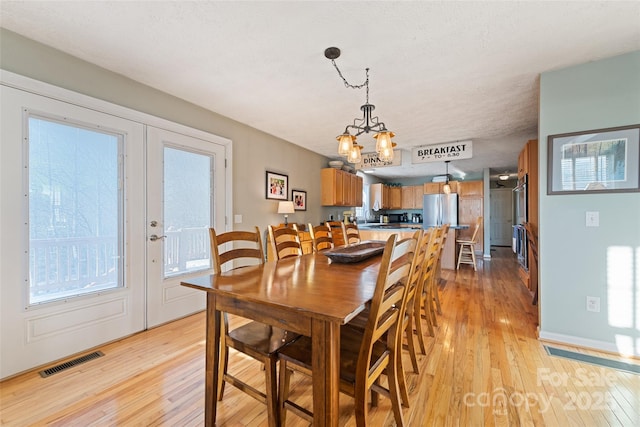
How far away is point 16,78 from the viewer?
1.86 m

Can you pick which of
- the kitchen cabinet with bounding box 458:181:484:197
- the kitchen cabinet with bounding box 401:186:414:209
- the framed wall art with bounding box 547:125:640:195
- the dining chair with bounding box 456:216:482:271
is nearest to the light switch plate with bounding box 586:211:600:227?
the framed wall art with bounding box 547:125:640:195

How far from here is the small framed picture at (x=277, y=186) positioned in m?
4.12

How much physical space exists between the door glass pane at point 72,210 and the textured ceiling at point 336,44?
69 cm

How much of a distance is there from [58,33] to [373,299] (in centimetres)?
270

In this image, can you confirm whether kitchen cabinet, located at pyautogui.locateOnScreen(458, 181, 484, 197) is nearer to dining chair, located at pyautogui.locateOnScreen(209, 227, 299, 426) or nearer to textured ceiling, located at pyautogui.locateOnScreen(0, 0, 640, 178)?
textured ceiling, located at pyautogui.locateOnScreen(0, 0, 640, 178)

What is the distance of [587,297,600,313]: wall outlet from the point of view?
2223 mm

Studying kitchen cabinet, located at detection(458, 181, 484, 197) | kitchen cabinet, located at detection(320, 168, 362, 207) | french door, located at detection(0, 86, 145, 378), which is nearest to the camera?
french door, located at detection(0, 86, 145, 378)

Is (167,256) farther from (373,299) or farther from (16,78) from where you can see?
(373,299)

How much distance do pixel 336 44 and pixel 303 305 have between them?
5.98ft

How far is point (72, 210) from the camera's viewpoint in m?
2.15

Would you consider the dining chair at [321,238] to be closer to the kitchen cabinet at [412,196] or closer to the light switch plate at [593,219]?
the light switch plate at [593,219]

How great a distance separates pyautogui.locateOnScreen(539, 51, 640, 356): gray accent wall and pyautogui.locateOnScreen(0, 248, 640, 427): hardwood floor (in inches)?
9.6

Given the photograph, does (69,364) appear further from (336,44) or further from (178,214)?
(336,44)

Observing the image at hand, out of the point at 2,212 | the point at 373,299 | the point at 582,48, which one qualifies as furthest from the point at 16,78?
the point at 582,48
